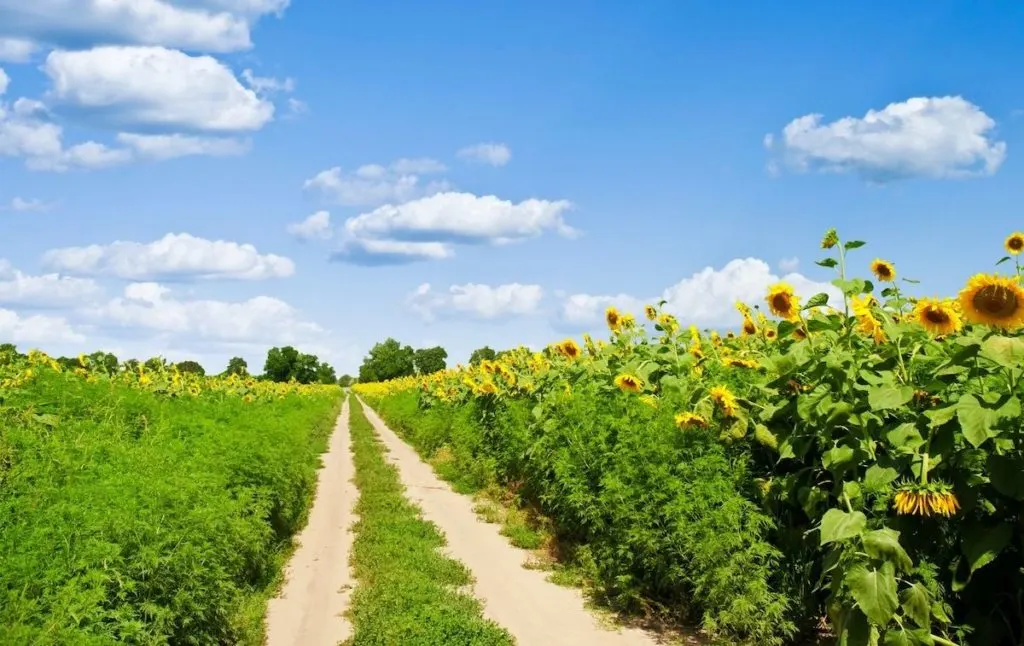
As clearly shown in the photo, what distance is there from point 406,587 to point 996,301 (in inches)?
208

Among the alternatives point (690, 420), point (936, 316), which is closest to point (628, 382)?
point (690, 420)

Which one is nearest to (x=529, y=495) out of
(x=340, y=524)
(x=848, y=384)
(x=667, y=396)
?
(x=340, y=524)

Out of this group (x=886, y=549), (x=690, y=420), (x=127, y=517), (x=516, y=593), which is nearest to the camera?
(x=886, y=549)

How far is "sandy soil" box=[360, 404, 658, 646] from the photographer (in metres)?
6.68

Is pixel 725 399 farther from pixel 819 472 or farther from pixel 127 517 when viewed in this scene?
pixel 127 517

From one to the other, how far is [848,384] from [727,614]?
70.3 inches

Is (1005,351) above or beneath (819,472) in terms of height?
above

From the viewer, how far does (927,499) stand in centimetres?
420

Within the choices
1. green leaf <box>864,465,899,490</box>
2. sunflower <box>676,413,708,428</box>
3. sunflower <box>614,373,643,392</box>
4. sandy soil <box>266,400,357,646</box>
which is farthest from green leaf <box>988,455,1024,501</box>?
sandy soil <box>266,400,357,646</box>

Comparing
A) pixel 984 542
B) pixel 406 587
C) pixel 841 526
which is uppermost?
pixel 841 526

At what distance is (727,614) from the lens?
5.67 m

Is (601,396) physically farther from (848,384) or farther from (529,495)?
(848,384)

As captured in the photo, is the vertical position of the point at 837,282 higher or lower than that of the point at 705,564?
higher

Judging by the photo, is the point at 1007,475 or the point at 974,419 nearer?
the point at 974,419
